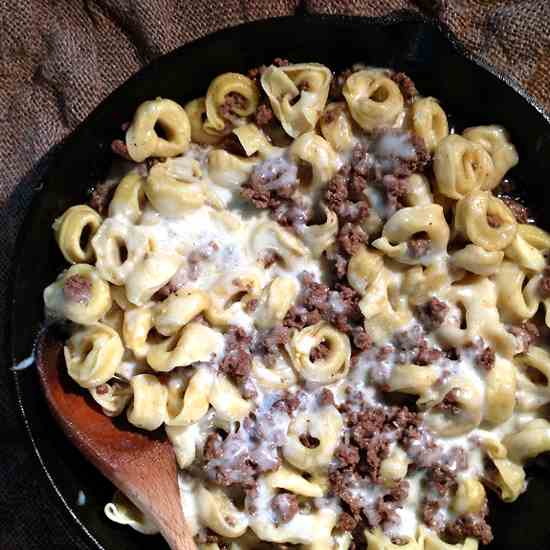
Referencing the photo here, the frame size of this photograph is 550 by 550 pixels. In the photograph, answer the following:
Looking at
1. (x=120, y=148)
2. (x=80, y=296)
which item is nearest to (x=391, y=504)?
(x=80, y=296)

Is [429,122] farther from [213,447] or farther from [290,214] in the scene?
[213,447]

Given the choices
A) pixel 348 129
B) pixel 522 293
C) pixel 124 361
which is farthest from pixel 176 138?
pixel 522 293

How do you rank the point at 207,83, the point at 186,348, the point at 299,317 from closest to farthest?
the point at 186,348 → the point at 299,317 → the point at 207,83

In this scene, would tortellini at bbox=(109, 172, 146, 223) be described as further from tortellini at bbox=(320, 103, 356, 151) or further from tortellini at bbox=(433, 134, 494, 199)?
tortellini at bbox=(433, 134, 494, 199)

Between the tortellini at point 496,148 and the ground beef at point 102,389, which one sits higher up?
the tortellini at point 496,148

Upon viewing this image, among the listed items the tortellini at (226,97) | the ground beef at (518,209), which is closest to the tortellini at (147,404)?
the tortellini at (226,97)

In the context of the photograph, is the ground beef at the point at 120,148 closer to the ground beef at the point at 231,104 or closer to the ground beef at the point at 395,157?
the ground beef at the point at 231,104
